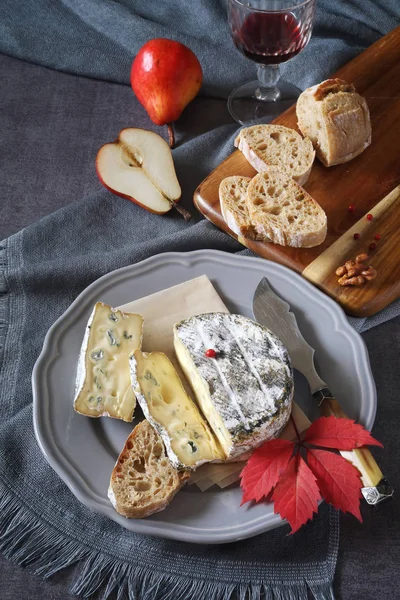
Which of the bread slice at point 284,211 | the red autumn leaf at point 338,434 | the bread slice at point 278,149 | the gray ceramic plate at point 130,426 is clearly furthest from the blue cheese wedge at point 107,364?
the bread slice at point 278,149

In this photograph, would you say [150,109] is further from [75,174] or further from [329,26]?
[329,26]

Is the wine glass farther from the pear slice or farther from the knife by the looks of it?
the knife

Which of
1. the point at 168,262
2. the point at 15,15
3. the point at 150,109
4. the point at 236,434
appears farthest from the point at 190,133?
the point at 236,434

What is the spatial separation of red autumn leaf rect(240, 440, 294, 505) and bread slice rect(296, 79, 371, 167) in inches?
50.2

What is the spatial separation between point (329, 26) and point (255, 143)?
1.05 metres

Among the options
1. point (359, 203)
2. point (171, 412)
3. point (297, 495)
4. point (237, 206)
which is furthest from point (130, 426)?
point (359, 203)

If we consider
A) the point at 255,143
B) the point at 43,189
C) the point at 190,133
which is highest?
the point at 255,143

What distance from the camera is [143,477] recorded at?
1815 mm

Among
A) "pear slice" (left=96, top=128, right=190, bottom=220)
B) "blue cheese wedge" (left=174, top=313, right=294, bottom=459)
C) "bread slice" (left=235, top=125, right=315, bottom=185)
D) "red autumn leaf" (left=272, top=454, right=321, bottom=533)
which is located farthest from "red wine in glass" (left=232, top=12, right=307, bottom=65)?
"red autumn leaf" (left=272, top=454, right=321, bottom=533)

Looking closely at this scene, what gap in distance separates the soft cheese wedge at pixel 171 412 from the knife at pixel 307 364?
345 millimetres

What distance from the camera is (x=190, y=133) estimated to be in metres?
3.00

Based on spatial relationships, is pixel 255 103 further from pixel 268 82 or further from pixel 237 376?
pixel 237 376

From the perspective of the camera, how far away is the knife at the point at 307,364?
1.74m

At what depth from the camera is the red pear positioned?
283cm
